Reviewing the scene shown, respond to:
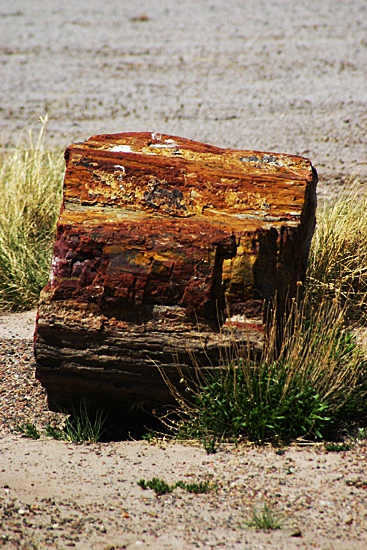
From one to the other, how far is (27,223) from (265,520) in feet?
14.0

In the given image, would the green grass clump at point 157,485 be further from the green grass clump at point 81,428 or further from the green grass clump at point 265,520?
the green grass clump at point 81,428

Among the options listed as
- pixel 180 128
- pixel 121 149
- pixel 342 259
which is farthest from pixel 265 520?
pixel 180 128

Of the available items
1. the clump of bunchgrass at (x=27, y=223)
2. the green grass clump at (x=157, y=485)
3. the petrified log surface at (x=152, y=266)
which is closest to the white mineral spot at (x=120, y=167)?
the petrified log surface at (x=152, y=266)

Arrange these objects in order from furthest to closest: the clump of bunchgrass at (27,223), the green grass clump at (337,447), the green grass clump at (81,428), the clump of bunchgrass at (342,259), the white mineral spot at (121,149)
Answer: the clump of bunchgrass at (27,223) → the clump of bunchgrass at (342,259) → the white mineral spot at (121,149) → the green grass clump at (81,428) → the green grass clump at (337,447)

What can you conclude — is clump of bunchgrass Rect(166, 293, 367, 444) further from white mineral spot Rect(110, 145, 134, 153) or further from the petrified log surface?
white mineral spot Rect(110, 145, 134, 153)

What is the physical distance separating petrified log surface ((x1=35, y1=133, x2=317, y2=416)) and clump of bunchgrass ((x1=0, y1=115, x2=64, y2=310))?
211cm

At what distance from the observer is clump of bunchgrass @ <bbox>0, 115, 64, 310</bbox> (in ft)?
18.5

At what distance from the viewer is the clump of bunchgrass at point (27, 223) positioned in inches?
222

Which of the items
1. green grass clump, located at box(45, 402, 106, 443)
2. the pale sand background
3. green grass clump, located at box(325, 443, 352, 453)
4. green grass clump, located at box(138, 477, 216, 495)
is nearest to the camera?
green grass clump, located at box(138, 477, 216, 495)

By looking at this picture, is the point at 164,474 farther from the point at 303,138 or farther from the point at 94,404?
the point at 303,138

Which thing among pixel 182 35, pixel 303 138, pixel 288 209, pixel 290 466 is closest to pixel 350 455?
pixel 290 466

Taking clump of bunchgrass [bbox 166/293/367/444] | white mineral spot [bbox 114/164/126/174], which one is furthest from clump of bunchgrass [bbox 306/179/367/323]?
white mineral spot [bbox 114/164/126/174]

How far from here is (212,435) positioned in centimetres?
344

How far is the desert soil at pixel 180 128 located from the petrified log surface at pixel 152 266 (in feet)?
1.66
